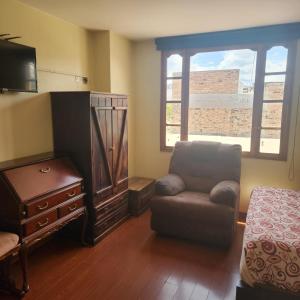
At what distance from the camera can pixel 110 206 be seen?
3.14 m

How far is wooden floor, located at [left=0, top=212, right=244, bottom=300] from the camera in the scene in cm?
214

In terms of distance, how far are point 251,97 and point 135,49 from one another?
1.83 meters

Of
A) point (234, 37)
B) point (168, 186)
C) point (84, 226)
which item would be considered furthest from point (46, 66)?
point (234, 37)

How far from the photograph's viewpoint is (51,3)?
99.3 inches

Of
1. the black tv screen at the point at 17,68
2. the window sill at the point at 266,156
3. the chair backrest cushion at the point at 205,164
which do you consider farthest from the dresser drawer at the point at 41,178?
the window sill at the point at 266,156

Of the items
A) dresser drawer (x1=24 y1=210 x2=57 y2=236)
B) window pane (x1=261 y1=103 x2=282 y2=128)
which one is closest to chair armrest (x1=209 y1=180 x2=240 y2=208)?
window pane (x1=261 y1=103 x2=282 y2=128)

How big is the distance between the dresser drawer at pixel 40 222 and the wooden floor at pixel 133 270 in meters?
0.46

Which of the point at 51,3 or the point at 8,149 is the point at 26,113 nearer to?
the point at 8,149

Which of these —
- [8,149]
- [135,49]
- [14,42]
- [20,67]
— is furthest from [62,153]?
[135,49]

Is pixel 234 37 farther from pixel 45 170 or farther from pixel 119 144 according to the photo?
pixel 45 170

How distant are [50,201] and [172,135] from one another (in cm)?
219

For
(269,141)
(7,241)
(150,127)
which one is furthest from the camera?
(150,127)

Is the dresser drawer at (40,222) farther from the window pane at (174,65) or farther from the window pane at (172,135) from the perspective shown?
the window pane at (174,65)

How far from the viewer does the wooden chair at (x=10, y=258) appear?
6.31 ft
